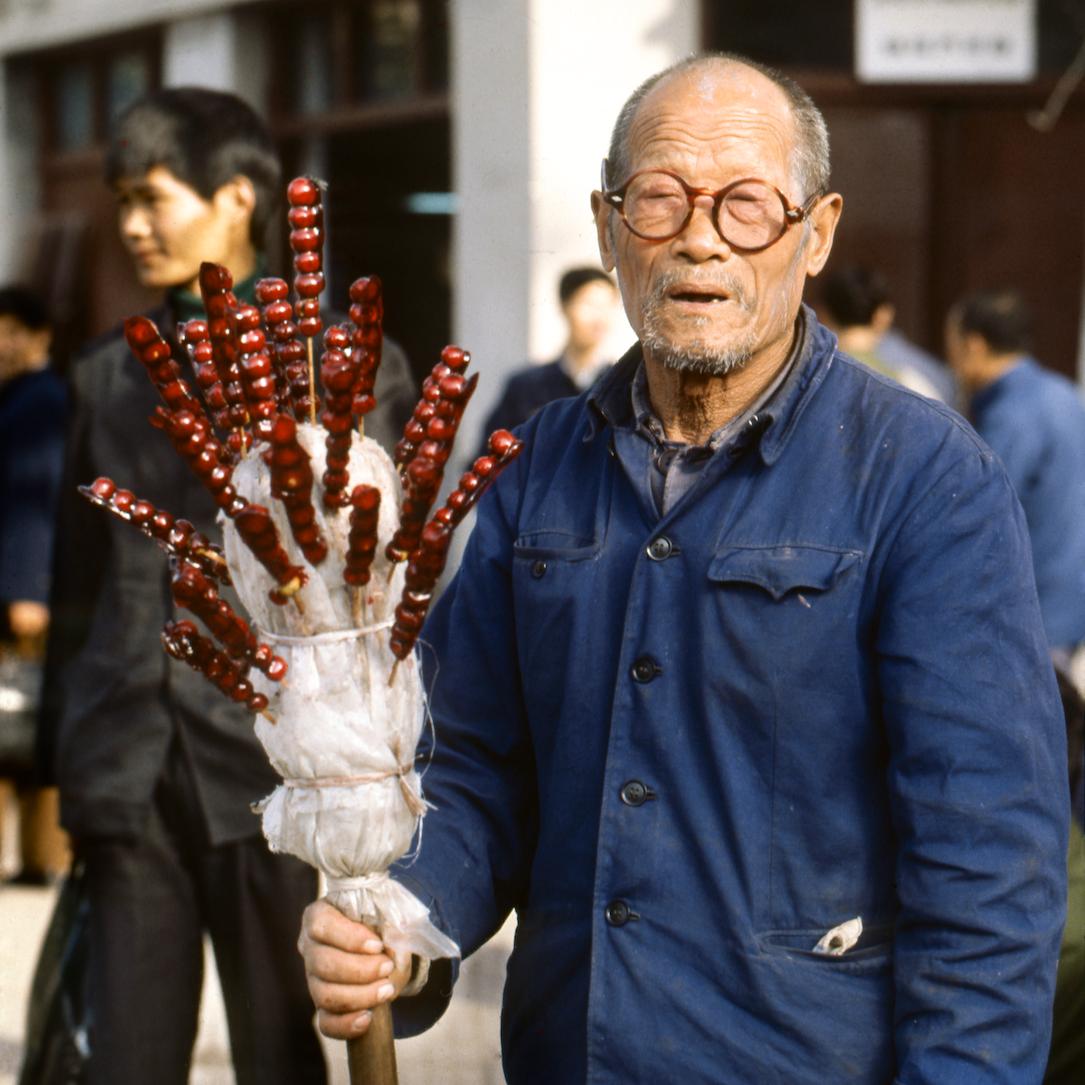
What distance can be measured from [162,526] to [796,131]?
0.85m

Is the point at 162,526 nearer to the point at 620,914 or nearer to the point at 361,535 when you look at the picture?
the point at 361,535

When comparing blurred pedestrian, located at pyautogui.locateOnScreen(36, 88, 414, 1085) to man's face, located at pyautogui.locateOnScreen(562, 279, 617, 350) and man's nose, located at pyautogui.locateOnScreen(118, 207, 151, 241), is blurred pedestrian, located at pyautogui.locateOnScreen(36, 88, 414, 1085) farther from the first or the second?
man's face, located at pyautogui.locateOnScreen(562, 279, 617, 350)

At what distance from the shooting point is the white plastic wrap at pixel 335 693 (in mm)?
1876

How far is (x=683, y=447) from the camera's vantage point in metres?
2.22

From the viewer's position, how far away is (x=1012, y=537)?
6.70ft

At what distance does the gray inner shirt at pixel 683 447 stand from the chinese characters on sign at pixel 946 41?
7.25m

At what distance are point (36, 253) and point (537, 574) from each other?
10832 mm

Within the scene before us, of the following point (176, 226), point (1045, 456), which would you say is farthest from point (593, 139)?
point (176, 226)

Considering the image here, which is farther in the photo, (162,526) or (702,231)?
(702,231)

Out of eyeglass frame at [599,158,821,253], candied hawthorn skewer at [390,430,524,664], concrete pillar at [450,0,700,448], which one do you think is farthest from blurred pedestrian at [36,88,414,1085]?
concrete pillar at [450,0,700,448]

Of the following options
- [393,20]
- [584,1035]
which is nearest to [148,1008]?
[584,1035]

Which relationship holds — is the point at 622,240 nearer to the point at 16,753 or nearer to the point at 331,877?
the point at 331,877

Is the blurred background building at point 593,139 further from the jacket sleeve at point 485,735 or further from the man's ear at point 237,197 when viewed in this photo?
the jacket sleeve at point 485,735

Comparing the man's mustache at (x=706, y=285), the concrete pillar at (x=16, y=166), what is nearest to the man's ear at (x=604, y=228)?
the man's mustache at (x=706, y=285)
